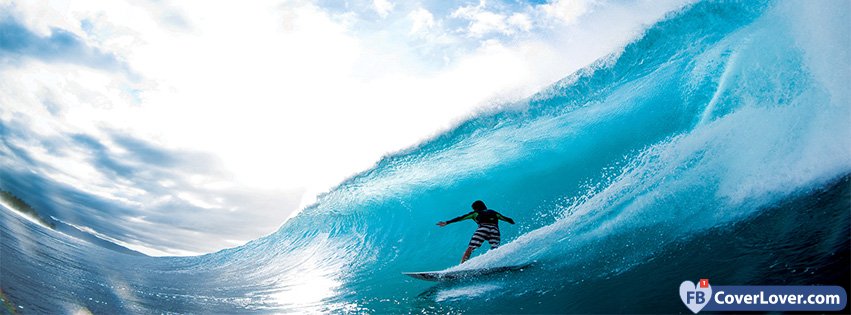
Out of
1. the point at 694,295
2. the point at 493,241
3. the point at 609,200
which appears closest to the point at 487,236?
the point at 493,241

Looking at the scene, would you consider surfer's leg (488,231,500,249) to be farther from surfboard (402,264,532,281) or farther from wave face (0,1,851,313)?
surfboard (402,264,532,281)

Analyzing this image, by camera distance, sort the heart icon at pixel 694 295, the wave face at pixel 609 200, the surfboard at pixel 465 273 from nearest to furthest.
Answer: the heart icon at pixel 694 295, the wave face at pixel 609 200, the surfboard at pixel 465 273

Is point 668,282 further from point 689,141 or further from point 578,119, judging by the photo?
point 578,119

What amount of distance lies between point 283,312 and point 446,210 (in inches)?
159

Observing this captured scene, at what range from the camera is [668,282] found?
3908mm

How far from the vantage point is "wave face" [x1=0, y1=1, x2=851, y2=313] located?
4156 millimetres

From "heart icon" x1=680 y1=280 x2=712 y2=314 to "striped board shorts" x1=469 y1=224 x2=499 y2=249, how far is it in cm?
241

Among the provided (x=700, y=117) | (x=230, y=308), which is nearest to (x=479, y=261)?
(x=230, y=308)

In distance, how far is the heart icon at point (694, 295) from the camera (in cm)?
343

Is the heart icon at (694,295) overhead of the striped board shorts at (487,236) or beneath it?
beneath

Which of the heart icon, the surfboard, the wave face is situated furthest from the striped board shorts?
the heart icon

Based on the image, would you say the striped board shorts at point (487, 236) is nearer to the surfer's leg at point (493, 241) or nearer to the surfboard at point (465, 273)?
the surfer's leg at point (493, 241)

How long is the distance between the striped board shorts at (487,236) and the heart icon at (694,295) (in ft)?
7.91

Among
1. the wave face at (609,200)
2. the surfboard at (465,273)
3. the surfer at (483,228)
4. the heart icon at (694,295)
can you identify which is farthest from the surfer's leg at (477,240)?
the heart icon at (694,295)
